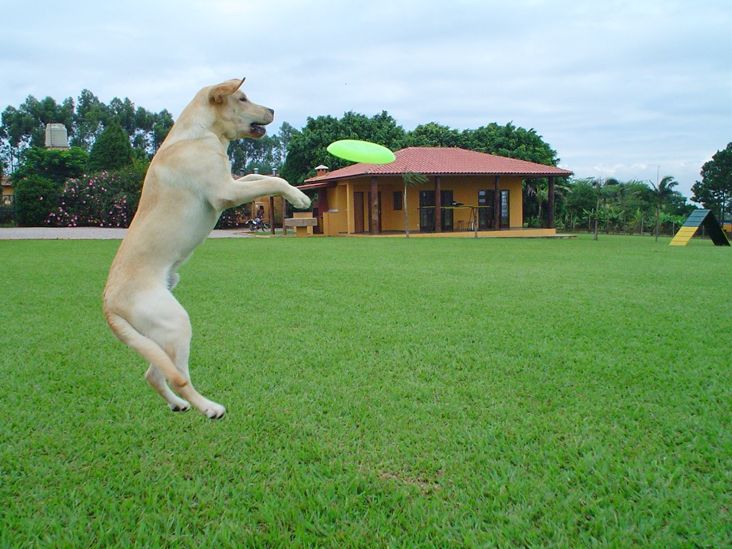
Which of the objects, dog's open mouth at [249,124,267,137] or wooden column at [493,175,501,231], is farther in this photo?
wooden column at [493,175,501,231]

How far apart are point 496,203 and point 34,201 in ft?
88.8

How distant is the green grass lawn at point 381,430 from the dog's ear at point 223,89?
2.12 meters

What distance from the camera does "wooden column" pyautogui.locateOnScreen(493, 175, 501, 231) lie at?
30491 mm

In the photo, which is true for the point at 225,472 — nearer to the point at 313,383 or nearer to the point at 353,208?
the point at 313,383

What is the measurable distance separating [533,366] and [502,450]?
75.8 inches

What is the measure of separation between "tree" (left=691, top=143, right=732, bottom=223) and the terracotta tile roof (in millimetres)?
21373

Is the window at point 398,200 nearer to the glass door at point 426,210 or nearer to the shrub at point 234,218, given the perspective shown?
the glass door at point 426,210

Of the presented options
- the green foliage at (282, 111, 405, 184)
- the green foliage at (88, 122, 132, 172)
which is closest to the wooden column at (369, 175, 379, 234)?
the green foliage at (282, 111, 405, 184)

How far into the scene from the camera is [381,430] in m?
4.07

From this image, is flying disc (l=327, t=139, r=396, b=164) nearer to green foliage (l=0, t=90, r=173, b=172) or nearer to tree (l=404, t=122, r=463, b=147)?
tree (l=404, t=122, r=463, b=147)

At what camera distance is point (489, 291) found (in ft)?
33.0

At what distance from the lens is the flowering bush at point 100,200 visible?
31.1m

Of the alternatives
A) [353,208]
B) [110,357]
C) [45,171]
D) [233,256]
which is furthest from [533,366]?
[45,171]

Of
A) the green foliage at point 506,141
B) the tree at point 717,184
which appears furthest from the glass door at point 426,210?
the tree at point 717,184
